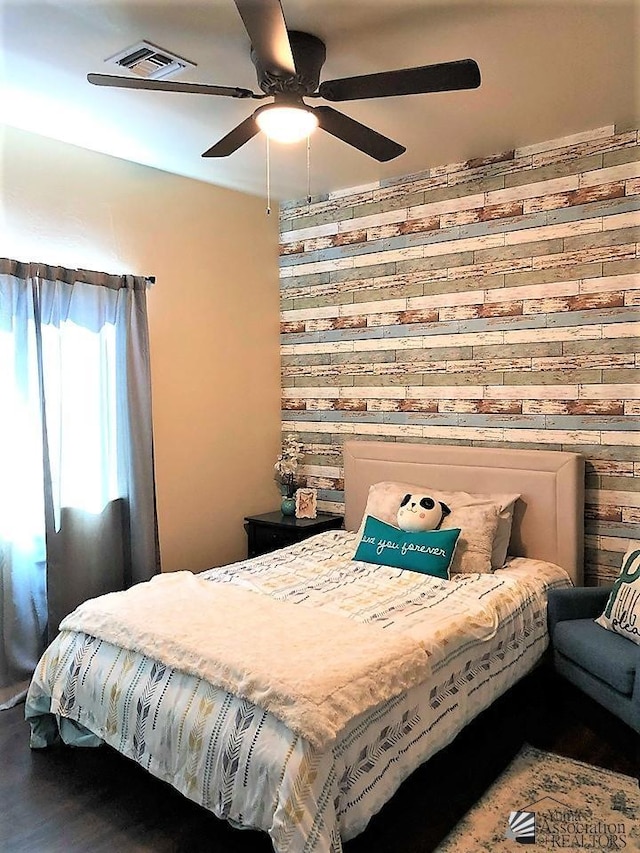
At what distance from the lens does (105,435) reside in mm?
3756

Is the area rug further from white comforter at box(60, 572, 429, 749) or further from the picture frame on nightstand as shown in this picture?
the picture frame on nightstand

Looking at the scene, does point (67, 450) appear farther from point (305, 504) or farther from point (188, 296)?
point (305, 504)

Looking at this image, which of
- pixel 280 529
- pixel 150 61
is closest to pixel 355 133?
pixel 150 61

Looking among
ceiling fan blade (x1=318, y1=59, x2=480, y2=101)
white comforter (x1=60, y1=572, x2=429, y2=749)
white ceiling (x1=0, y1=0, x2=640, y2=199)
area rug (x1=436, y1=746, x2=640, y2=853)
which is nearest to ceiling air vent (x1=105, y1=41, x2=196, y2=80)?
white ceiling (x1=0, y1=0, x2=640, y2=199)

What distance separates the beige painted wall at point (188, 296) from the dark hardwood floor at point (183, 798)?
160 cm

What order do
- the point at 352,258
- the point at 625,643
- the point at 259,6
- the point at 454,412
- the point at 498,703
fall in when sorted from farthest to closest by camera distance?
the point at 352,258 → the point at 454,412 → the point at 498,703 → the point at 625,643 → the point at 259,6

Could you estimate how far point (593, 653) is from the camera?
9.48ft

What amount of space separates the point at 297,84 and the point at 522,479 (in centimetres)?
236

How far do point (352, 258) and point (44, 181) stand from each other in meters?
1.97

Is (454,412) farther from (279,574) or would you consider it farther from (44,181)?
(44,181)

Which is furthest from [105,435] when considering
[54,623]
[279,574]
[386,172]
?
[386,172]

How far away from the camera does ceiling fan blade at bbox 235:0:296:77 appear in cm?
186

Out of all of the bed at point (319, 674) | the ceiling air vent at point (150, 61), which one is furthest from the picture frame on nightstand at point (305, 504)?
the ceiling air vent at point (150, 61)

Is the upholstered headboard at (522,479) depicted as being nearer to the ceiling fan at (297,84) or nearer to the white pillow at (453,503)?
the white pillow at (453,503)
